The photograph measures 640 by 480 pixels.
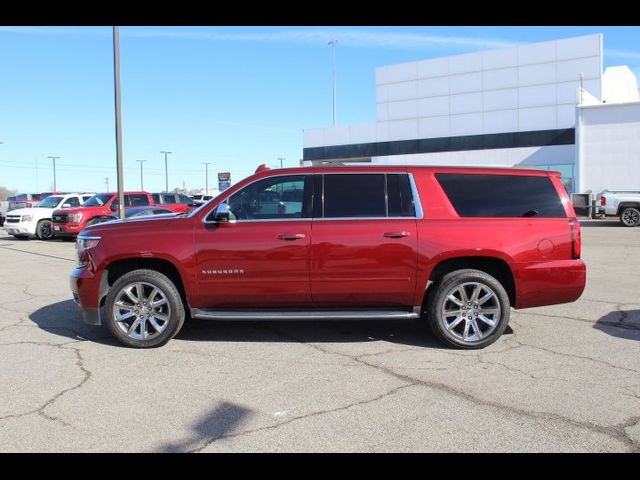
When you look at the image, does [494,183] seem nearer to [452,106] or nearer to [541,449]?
[541,449]

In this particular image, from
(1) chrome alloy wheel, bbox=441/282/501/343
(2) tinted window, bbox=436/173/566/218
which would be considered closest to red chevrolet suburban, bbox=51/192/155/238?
(2) tinted window, bbox=436/173/566/218

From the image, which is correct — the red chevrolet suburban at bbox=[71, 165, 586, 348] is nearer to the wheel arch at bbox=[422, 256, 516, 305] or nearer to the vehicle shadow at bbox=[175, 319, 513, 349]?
the wheel arch at bbox=[422, 256, 516, 305]

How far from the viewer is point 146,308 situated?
5.61m

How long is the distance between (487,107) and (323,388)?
48995mm

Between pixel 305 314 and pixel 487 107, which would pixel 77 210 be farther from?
pixel 487 107

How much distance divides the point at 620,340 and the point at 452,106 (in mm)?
48075

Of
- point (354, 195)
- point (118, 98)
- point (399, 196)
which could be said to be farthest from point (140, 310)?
point (118, 98)

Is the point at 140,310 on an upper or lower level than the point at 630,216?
lower

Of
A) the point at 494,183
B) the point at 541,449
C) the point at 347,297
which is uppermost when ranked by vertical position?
the point at 494,183

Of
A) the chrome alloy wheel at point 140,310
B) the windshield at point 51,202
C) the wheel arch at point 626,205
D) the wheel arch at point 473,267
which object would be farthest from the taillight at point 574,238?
the windshield at point 51,202

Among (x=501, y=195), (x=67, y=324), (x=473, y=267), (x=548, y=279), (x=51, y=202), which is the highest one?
(x=51, y=202)

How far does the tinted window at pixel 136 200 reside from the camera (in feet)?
63.1
